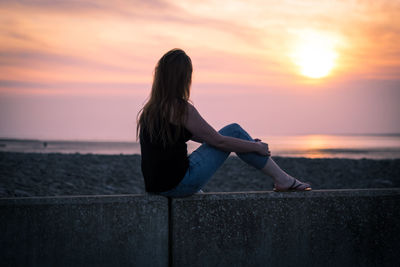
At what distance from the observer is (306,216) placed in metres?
3.17

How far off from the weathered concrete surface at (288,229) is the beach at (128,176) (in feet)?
18.7

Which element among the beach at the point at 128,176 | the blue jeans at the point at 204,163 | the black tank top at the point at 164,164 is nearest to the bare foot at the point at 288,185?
the blue jeans at the point at 204,163

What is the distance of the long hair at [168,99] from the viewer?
3.05 meters

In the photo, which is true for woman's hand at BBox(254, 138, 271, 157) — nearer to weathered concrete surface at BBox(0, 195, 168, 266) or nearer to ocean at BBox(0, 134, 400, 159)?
weathered concrete surface at BBox(0, 195, 168, 266)

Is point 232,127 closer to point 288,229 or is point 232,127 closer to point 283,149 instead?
point 288,229

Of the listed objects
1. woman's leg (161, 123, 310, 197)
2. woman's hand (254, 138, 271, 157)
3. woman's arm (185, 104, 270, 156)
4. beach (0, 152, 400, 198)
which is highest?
woman's arm (185, 104, 270, 156)

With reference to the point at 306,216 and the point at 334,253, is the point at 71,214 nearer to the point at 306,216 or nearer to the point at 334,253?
the point at 306,216

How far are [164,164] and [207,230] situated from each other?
0.64 metres

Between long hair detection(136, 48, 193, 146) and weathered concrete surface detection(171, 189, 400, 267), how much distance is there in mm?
573

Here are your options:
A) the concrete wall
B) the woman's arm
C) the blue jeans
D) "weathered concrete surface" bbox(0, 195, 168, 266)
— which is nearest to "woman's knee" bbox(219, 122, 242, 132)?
the blue jeans

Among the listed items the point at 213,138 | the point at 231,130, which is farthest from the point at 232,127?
the point at 213,138

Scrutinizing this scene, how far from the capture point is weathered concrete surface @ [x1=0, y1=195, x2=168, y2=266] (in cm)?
280

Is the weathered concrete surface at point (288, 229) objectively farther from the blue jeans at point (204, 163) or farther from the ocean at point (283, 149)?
the ocean at point (283, 149)

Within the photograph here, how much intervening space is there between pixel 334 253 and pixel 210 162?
1.32 meters
